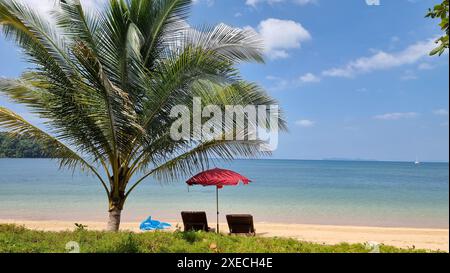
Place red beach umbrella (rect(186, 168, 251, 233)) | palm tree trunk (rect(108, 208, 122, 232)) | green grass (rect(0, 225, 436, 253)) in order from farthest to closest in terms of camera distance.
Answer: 1. red beach umbrella (rect(186, 168, 251, 233))
2. palm tree trunk (rect(108, 208, 122, 232))
3. green grass (rect(0, 225, 436, 253))

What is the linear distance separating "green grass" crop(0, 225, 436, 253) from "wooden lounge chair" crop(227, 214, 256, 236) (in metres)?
1.95

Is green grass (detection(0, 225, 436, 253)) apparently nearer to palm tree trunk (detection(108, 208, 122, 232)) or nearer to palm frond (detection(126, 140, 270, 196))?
palm tree trunk (detection(108, 208, 122, 232))

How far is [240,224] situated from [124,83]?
4.43m

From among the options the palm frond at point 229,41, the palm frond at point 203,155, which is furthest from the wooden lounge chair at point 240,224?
the palm frond at point 229,41

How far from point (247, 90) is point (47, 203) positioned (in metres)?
18.4

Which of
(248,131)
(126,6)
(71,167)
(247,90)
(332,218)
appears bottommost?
(332,218)

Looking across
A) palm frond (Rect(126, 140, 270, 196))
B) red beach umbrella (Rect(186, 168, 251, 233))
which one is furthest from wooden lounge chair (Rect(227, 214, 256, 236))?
palm frond (Rect(126, 140, 270, 196))

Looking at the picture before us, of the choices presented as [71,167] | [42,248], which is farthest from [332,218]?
[42,248]

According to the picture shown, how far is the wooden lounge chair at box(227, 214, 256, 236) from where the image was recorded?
351 inches

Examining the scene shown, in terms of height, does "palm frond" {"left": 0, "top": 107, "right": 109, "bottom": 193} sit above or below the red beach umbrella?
above

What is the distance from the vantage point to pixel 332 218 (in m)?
17.0

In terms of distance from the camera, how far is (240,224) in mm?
8992

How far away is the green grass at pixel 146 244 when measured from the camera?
5516 millimetres
